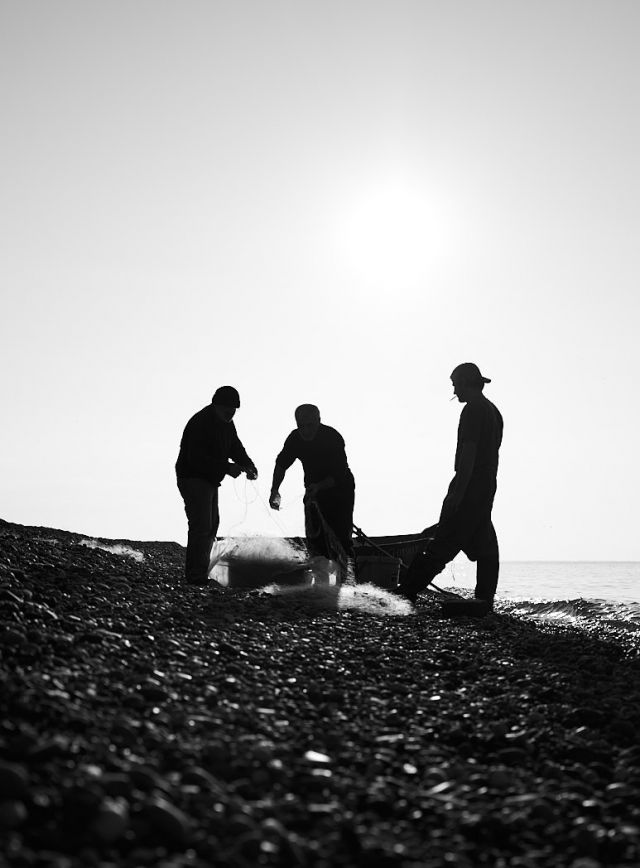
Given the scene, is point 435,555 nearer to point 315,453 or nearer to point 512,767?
point 315,453

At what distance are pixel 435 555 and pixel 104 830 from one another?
7056mm

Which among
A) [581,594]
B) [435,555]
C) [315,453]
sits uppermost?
[315,453]

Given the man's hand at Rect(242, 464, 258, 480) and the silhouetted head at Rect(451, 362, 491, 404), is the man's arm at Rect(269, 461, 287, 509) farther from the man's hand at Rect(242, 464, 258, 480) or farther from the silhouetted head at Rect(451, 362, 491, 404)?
the silhouetted head at Rect(451, 362, 491, 404)

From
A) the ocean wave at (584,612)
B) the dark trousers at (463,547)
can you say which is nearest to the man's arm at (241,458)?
the dark trousers at (463,547)

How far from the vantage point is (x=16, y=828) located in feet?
6.59

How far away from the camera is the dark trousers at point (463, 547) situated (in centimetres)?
880

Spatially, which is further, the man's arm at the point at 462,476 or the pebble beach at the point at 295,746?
the man's arm at the point at 462,476

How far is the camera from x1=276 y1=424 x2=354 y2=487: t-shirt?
1038 cm

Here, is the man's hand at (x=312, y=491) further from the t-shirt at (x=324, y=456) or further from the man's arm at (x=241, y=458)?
the man's arm at (x=241, y=458)

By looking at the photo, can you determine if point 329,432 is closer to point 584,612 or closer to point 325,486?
point 325,486

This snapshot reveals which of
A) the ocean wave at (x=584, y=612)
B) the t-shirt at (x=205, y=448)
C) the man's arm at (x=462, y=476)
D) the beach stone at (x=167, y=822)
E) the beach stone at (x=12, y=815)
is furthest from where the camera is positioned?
the ocean wave at (x=584, y=612)

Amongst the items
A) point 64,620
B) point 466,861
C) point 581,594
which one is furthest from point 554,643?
point 581,594

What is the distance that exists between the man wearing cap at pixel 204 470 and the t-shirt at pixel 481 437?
10.2 ft

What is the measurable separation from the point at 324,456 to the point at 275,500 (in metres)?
1.05
